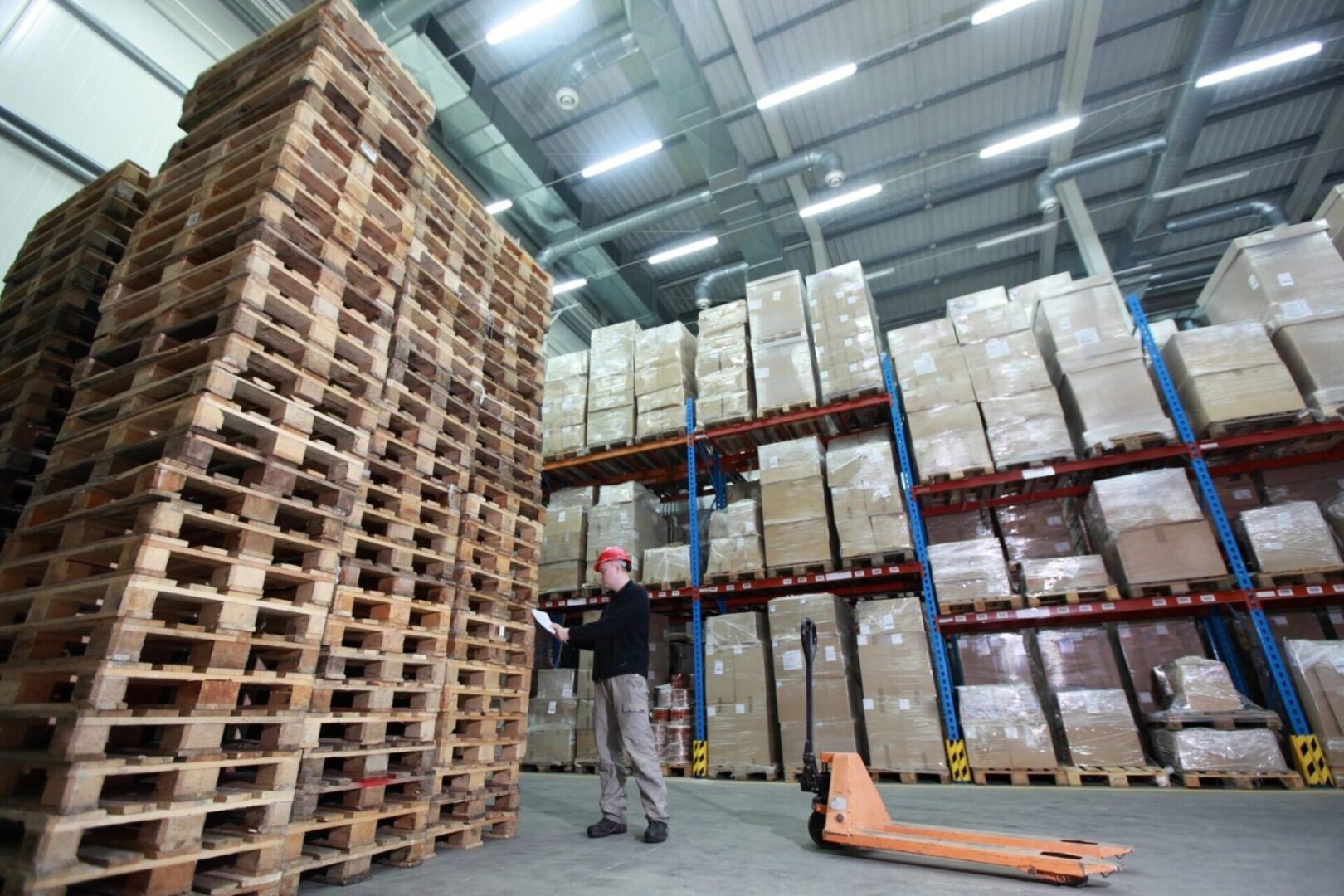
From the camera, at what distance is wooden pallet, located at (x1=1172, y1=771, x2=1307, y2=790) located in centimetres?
471

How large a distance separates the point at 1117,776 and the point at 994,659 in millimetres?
1316

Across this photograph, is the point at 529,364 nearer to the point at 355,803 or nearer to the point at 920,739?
the point at 355,803

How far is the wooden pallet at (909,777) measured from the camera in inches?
219

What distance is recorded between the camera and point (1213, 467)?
626 cm

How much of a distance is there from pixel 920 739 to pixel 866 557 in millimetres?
1746

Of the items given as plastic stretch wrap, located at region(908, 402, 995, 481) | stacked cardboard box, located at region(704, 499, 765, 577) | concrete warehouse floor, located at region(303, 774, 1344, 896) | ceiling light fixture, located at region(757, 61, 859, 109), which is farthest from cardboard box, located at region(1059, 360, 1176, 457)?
ceiling light fixture, located at region(757, 61, 859, 109)

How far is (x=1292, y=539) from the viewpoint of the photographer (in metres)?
5.25

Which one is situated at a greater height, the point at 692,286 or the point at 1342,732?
the point at 692,286

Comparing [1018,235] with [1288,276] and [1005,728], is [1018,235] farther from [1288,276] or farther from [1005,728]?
[1005,728]

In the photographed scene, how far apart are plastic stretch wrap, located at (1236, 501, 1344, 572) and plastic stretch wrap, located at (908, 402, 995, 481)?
2148mm

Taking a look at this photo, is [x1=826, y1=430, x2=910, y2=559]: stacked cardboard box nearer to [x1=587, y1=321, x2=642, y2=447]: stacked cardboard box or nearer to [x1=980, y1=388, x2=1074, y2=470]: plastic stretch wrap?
[x1=980, y1=388, x2=1074, y2=470]: plastic stretch wrap

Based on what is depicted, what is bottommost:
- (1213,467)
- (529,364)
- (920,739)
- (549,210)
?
(920,739)

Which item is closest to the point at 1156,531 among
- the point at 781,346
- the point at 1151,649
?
the point at 1151,649

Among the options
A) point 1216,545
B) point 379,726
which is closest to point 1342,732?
point 1216,545
